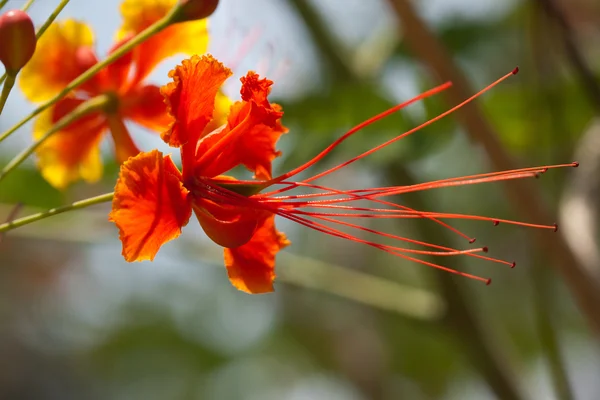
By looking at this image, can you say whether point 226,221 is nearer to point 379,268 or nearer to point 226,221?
point 226,221

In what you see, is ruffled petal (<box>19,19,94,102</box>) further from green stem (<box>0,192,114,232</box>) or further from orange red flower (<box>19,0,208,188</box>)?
green stem (<box>0,192,114,232</box>)

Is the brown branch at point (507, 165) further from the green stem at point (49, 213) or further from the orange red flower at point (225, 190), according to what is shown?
the green stem at point (49, 213)

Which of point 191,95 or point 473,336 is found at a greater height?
point 191,95

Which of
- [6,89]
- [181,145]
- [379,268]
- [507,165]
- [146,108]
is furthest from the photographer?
[379,268]

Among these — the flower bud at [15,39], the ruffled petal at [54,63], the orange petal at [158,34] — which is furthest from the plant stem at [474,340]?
the flower bud at [15,39]

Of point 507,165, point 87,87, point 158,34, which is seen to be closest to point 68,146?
point 87,87

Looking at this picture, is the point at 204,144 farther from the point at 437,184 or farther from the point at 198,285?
the point at 198,285
